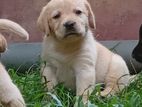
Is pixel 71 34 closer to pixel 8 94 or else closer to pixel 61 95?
pixel 61 95

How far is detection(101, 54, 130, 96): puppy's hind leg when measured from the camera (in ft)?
16.2

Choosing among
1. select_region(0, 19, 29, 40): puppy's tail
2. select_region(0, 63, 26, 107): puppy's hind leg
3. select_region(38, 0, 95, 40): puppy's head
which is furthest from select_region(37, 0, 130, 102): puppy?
select_region(0, 63, 26, 107): puppy's hind leg

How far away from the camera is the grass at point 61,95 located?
4.14 metres

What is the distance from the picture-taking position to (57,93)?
186 inches

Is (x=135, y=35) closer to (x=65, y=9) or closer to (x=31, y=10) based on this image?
(x=31, y=10)

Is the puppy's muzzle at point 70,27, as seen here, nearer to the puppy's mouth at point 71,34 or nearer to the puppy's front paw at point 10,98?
the puppy's mouth at point 71,34

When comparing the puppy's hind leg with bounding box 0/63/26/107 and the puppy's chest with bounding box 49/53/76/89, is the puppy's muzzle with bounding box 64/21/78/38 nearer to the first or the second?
the puppy's chest with bounding box 49/53/76/89

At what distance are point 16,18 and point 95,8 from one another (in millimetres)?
897

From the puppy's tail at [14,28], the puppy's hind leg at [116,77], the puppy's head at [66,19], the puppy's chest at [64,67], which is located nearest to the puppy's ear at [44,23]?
the puppy's head at [66,19]

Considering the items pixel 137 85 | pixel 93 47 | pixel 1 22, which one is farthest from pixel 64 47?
pixel 1 22

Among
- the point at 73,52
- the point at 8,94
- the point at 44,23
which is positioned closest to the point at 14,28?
the point at 8,94

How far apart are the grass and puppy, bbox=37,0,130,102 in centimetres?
7

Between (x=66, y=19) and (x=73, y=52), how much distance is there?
0.35 metres

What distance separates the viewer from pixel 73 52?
15.6ft
